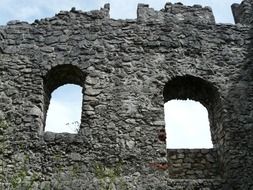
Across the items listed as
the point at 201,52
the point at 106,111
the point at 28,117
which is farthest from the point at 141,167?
the point at 201,52

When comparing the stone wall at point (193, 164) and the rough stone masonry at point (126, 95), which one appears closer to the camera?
the rough stone masonry at point (126, 95)

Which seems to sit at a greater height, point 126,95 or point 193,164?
point 126,95

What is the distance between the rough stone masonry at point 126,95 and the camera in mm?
5855

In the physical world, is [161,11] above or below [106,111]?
above

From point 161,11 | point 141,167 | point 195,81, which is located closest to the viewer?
point 141,167

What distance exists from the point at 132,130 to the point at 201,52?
7.67 feet

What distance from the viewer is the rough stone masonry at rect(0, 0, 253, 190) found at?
5855mm

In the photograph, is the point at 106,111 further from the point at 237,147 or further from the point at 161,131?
the point at 237,147

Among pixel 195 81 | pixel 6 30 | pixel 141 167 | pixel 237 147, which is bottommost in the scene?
pixel 141 167

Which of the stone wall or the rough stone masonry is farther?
the stone wall

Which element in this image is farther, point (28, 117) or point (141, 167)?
point (28, 117)

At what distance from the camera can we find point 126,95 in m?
6.56

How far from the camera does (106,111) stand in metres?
6.35

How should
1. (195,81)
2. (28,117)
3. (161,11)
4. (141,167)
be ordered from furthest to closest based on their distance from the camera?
(161,11) → (195,81) → (28,117) → (141,167)
